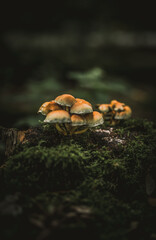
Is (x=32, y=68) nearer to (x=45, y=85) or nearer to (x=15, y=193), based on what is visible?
(x=45, y=85)

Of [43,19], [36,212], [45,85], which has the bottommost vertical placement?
[36,212]

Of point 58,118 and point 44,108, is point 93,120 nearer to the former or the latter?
point 58,118

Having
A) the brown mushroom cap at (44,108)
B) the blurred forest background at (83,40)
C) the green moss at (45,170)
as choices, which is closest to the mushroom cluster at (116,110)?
the brown mushroom cap at (44,108)

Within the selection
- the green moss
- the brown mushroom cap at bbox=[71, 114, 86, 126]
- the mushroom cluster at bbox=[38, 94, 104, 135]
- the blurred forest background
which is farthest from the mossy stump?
the blurred forest background

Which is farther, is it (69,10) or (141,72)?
(69,10)

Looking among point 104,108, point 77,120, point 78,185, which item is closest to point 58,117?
point 77,120

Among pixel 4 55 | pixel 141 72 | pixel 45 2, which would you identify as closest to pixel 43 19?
pixel 45 2
